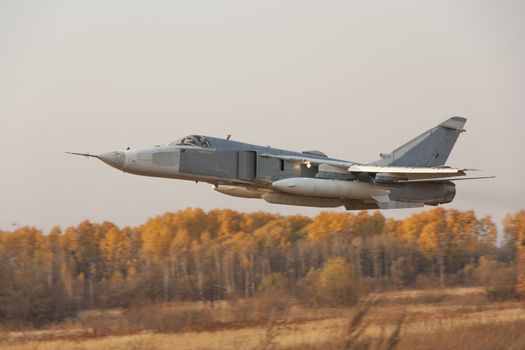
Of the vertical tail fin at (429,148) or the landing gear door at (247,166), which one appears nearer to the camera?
the landing gear door at (247,166)

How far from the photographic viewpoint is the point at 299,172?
24.1 metres

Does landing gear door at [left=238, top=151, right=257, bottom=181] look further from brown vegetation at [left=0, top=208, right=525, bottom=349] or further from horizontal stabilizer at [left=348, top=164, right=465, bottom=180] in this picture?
brown vegetation at [left=0, top=208, right=525, bottom=349]

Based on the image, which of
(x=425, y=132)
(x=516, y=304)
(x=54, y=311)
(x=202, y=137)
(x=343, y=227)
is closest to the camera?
(x=202, y=137)

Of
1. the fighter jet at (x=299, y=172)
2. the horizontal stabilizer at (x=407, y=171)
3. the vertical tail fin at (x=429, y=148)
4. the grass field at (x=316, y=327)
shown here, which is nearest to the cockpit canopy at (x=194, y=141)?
the fighter jet at (x=299, y=172)

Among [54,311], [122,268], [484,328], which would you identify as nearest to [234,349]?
[484,328]

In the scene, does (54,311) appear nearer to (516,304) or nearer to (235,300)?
(235,300)

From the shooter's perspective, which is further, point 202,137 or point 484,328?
point 202,137

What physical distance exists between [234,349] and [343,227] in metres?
49.8

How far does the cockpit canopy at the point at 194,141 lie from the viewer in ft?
75.9

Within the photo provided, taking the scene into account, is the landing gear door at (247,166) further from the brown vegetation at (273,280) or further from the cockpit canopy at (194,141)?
the brown vegetation at (273,280)

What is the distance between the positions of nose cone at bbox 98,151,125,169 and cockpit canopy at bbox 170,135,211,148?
170 cm

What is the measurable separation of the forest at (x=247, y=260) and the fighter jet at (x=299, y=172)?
3.46m

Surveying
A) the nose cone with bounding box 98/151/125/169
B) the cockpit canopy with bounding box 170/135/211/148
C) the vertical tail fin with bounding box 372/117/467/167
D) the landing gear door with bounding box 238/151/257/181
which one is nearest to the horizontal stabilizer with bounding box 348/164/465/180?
the vertical tail fin with bounding box 372/117/467/167

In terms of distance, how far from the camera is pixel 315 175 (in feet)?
79.6
